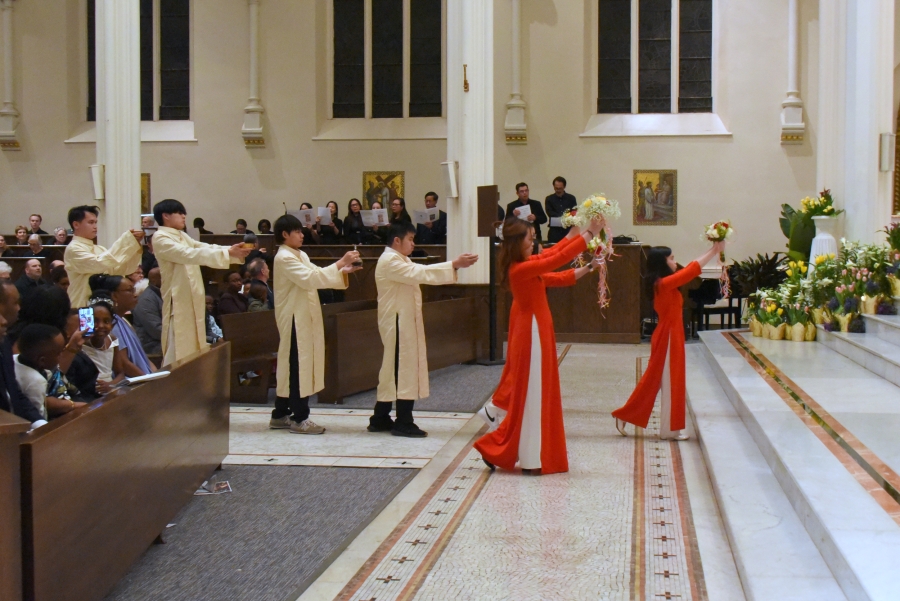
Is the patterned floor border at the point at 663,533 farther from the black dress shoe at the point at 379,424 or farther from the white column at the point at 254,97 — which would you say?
the white column at the point at 254,97

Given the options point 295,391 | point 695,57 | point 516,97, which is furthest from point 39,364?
point 695,57

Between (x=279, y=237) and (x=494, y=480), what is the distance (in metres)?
2.63

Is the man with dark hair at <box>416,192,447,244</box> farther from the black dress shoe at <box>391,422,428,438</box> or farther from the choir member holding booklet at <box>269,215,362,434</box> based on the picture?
the black dress shoe at <box>391,422,428,438</box>

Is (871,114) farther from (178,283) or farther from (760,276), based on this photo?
(178,283)

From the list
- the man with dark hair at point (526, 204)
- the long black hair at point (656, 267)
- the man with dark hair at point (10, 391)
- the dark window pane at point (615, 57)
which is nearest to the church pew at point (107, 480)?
the man with dark hair at point (10, 391)

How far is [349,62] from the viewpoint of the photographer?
59.6 feet

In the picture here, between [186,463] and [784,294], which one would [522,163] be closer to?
[784,294]

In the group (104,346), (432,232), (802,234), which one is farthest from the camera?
(432,232)

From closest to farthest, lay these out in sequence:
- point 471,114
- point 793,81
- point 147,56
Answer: point 471,114 → point 793,81 → point 147,56

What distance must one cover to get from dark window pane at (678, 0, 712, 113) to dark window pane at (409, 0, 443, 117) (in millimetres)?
4660

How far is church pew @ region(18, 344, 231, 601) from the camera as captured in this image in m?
2.81

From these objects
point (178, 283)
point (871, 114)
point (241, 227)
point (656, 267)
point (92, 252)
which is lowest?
point (178, 283)

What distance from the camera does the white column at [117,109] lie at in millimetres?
11945

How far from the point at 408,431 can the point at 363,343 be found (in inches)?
75.5
